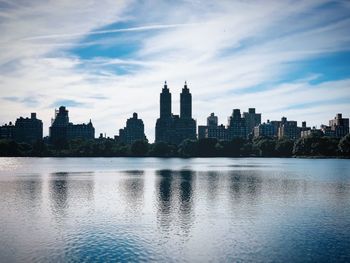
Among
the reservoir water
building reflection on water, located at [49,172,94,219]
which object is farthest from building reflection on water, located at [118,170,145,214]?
building reflection on water, located at [49,172,94,219]

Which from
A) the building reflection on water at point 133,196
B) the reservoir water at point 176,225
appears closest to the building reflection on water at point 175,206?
the reservoir water at point 176,225

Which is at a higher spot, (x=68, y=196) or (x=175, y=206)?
(x=68, y=196)

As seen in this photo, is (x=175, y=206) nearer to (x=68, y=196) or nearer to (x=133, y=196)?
(x=133, y=196)

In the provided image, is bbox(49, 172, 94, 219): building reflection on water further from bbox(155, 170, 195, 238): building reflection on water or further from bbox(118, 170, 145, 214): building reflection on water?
bbox(155, 170, 195, 238): building reflection on water

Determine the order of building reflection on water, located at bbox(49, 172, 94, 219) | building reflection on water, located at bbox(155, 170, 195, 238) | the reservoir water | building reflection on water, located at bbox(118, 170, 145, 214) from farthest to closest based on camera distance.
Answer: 1. building reflection on water, located at bbox(49, 172, 94, 219)
2. building reflection on water, located at bbox(118, 170, 145, 214)
3. building reflection on water, located at bbox(155, 170, 195, 238)
4. the reservoir water

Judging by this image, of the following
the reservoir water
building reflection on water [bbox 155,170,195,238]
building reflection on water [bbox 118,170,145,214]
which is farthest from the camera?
building reflection on water [bbox 118,170,145,214]

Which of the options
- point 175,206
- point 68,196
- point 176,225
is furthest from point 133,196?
point 176,225

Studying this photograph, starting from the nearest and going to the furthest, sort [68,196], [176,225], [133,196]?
1. [176,225]
2. [68,196]
3. [133,196]

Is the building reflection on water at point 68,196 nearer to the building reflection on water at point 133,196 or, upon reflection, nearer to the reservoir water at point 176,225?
the reservoir water at point 176,225

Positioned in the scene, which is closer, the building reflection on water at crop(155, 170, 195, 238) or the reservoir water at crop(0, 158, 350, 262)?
the reservoir water at crop(0, 158, 350, 262)

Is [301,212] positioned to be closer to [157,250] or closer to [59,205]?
[157,250]

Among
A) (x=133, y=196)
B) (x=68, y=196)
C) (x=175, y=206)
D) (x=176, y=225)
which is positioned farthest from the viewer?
(x=133, y=196)

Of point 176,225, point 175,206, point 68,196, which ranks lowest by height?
point 176,225

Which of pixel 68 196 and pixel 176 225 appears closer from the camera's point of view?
pixel 176 225
